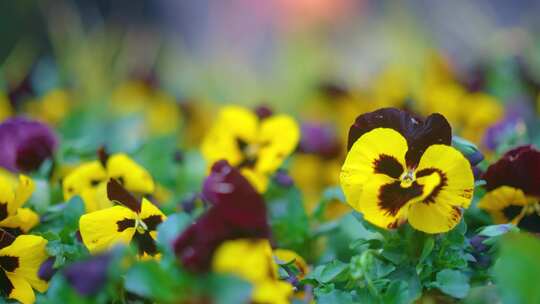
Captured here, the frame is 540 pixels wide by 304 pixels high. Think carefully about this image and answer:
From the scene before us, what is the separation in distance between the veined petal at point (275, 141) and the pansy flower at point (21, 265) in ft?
1.39

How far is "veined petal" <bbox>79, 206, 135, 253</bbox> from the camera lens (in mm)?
923

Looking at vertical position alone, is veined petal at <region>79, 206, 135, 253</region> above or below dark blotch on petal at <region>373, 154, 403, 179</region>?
below

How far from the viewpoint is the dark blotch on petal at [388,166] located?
36.1 inches

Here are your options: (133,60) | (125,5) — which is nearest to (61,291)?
(133,60)

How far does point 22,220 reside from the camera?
1064 mm

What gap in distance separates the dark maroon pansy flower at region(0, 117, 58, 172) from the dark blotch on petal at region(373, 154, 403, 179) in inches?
27.7

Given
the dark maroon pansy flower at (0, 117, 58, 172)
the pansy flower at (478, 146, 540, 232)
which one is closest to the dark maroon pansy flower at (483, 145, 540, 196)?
the pansy flower at (478, 146, 540, 232)

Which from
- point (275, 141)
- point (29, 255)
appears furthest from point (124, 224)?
point (275, 141)

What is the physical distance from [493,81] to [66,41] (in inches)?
56.6

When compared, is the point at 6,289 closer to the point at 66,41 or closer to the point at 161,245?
the point at 161,245

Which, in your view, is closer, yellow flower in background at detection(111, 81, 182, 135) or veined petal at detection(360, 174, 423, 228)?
veined petal at detection(360, 174, 423, 228)

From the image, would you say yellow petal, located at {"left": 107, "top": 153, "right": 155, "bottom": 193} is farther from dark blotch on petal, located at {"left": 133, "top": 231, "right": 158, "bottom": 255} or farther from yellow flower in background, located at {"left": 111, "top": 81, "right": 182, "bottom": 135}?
yellow flower in background, located at {"left": 111, "top": 81, "right": 182, "bottom": 135}

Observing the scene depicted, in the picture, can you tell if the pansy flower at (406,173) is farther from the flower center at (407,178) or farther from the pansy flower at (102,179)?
the pansy flower at (102,179)

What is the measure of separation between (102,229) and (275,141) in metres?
0.48
